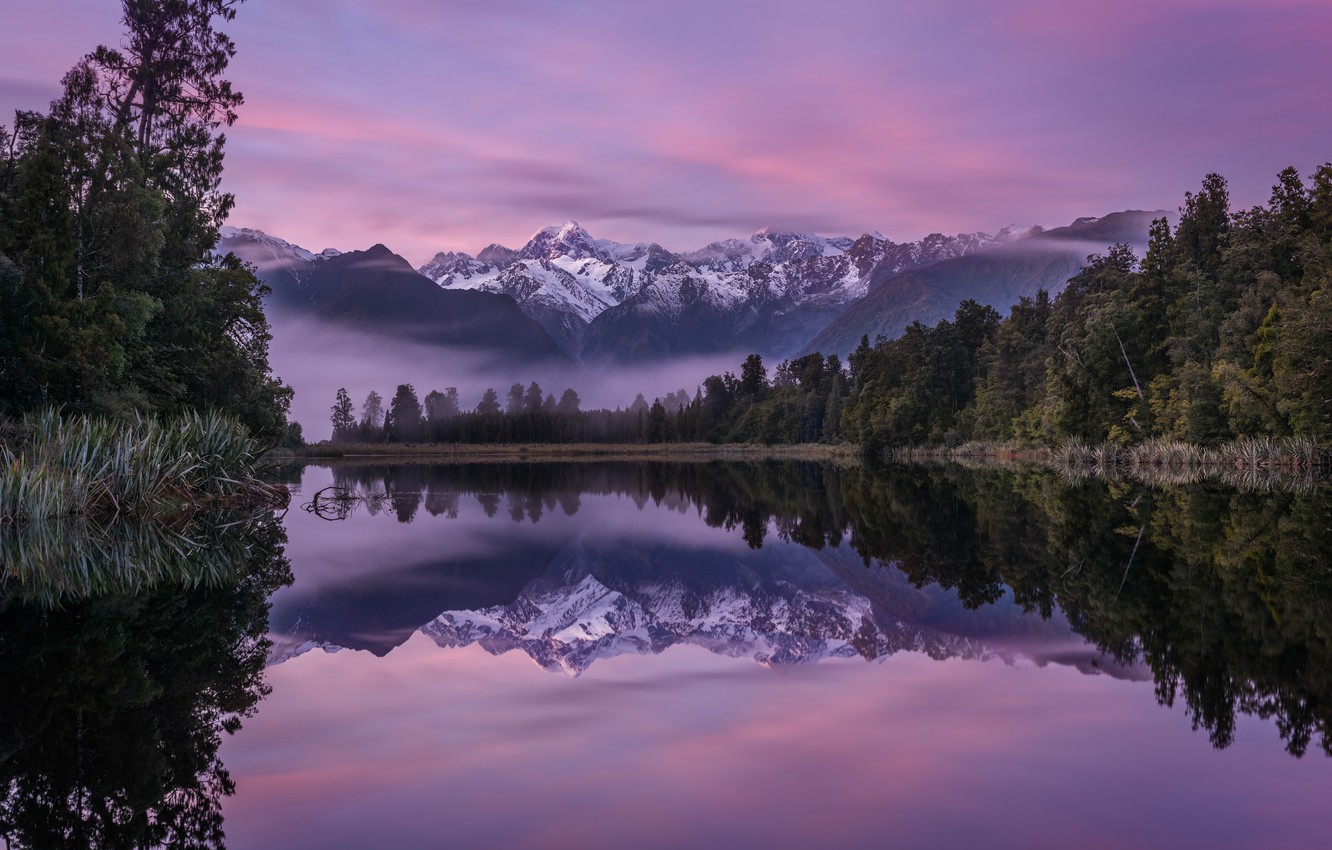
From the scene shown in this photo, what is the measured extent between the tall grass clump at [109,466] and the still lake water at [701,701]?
3803mm

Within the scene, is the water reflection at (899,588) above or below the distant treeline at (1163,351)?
below

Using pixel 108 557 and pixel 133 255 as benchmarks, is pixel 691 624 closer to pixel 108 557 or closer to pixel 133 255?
pixel 108 557

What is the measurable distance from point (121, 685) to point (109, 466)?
1726cm

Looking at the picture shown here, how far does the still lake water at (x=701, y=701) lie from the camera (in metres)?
7.13

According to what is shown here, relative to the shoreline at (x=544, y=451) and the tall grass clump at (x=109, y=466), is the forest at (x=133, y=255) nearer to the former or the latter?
the tall grass clump at (x=109, y=466)

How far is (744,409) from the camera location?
189750 mm

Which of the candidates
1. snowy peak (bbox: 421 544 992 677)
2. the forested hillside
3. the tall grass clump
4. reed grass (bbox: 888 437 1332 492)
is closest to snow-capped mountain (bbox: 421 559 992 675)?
snowy peak (bbox: 421 544 992 677)

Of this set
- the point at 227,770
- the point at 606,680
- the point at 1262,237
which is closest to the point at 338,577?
the point at 606,680

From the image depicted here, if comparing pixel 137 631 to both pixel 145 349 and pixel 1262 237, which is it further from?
pixel 1262 237

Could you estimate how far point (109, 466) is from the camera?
25875 millimetres

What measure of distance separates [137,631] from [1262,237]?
2678 inches

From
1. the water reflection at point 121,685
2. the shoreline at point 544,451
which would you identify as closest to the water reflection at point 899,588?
the water reflection at point 121,685

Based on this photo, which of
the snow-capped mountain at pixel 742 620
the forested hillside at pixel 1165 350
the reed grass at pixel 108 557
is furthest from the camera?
the forested hillside at pixel 1165 350

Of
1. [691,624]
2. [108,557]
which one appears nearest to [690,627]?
[691,624]
